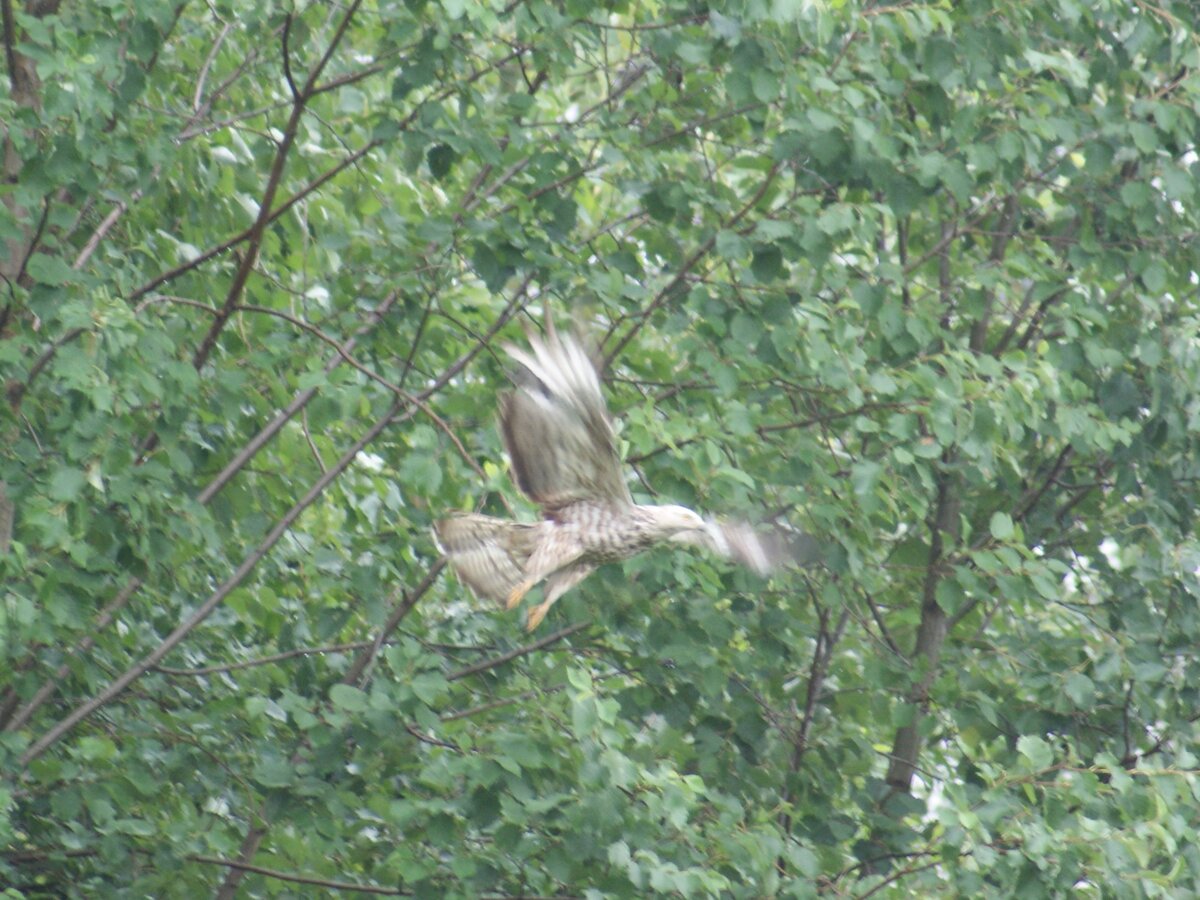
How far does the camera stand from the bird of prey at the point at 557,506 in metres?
4.55

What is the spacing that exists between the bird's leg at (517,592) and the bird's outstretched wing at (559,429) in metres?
0.21

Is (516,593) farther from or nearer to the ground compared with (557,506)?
nearer to the ground

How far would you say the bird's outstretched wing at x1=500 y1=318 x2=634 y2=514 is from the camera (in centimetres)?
452

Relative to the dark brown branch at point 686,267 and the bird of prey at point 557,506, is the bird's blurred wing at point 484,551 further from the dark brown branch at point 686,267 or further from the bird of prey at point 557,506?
the dark brown branch at point 686,267

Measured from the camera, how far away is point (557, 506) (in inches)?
191

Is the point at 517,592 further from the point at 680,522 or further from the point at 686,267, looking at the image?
the point at 686,267

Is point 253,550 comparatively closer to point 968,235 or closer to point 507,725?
point 507,725

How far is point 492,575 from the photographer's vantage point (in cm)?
502

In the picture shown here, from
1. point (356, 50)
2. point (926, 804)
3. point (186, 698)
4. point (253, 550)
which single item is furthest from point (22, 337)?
point (926, 804)

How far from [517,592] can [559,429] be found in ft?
1.60

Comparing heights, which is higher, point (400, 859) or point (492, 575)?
point (492, 575)

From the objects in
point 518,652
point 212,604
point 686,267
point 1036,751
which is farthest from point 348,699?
Answer: point 1036,751

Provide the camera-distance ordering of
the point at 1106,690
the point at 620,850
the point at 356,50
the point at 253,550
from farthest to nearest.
A: the point at 356,50 → the point at 1106,690 → the point at 253,550 → the point at 620,850

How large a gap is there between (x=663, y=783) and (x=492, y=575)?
73cm
